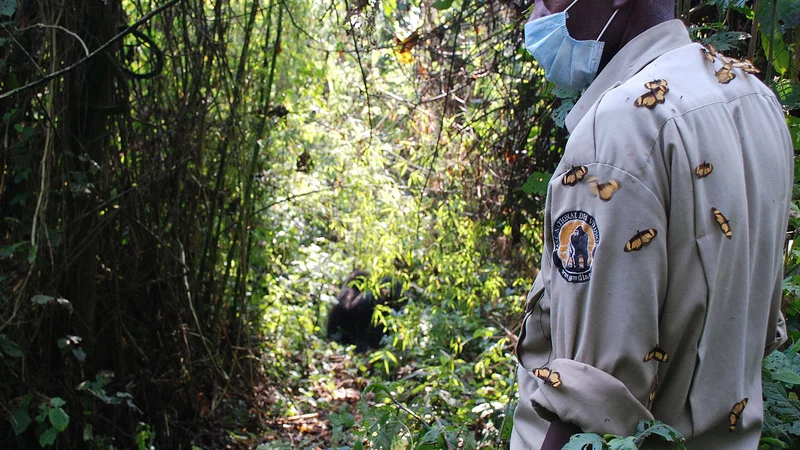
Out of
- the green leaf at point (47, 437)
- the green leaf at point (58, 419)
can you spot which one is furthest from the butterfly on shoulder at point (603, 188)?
the green leaf at point (47, 437)

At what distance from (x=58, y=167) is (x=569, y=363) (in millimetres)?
2867

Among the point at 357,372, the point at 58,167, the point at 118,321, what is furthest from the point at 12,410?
the point at 357,372

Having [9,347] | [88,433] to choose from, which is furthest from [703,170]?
[88,433]

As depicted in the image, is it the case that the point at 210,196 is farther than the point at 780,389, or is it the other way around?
the point at 210,196

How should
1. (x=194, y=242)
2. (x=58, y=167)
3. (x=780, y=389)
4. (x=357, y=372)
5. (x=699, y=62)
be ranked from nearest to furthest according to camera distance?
(x=699, y=62), (x=780, y=389), (x=58, y=167), (x=194, y=242), (x=357, y=372)

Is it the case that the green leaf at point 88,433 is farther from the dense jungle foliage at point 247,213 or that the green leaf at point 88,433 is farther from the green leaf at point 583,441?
the green leaf at point 583,441

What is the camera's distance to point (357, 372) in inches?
249

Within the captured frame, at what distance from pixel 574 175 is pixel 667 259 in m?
0.17

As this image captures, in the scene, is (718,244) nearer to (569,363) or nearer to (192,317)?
(569,363)

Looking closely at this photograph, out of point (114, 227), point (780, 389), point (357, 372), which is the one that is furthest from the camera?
point (357, 372)

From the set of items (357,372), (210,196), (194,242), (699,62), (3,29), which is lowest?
(357,372)

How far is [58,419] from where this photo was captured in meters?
3.05

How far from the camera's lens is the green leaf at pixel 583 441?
0.97m

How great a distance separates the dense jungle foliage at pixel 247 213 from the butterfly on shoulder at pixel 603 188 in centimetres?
74
